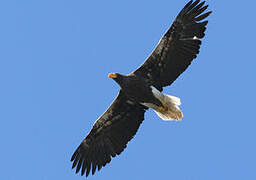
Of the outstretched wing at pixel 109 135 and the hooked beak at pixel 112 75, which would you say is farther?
the outstretched wing at pixel 109 135

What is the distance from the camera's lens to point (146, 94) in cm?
1669

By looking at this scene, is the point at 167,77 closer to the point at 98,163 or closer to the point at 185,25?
the point at 185,25

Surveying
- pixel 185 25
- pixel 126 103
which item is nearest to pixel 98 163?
pixel 126 103

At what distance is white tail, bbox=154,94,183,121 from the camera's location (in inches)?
663

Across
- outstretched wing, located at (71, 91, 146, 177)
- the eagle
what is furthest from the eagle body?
outstretched wing, located at (71, 91, 146, 177)

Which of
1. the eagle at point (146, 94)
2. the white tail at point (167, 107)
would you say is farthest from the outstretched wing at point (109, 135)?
the white tail at point (167, 107)

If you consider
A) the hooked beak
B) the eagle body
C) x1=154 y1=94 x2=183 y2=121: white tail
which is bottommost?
x1=154 y1=94 x2=183 y2=121: white tail

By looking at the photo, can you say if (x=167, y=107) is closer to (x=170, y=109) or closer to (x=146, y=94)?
(x=170, y=109)

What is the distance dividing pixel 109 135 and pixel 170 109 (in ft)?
6.75

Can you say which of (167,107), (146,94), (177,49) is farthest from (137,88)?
(177,49)

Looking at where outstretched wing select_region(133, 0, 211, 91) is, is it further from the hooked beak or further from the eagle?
the hooked beak

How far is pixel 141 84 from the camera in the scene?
54.5 feet

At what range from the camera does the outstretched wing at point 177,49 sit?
16.5 m

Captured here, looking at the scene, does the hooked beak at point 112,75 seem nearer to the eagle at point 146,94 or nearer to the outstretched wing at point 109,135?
the eagle at point 146,94
